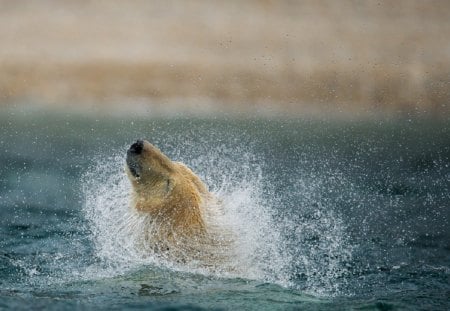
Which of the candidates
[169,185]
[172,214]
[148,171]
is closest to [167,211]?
[172,214]

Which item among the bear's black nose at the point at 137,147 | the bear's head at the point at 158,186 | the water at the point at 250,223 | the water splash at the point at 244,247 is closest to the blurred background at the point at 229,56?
the water at the point at 250,223

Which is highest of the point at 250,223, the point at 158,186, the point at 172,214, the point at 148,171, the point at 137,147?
the point at 137,147

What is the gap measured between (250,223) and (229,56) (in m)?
32.4

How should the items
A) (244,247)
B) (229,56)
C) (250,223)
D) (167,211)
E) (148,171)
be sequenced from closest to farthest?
(148,171) < (167,211) < (244,247) < (250,223) < (229,56)

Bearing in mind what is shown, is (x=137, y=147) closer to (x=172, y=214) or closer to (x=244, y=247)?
(x=172, y=214)

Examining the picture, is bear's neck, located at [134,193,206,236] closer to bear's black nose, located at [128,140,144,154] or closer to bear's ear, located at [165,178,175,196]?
bear's ear, located at [165,178,175,196]

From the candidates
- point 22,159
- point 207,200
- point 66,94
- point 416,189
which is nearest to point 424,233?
point 416,189

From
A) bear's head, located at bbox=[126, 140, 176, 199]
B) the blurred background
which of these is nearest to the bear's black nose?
bear's head, located at bbox=[126, 140, 176, 199]

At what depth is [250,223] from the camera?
10023mm

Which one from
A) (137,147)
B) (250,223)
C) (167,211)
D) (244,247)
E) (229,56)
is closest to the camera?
(137,147)

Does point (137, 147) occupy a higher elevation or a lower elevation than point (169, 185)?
higher

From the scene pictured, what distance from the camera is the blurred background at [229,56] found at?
36094mm

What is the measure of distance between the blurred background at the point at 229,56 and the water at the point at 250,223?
27.8 ft

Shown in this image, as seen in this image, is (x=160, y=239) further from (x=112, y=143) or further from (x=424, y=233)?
(x=112, y=143)
